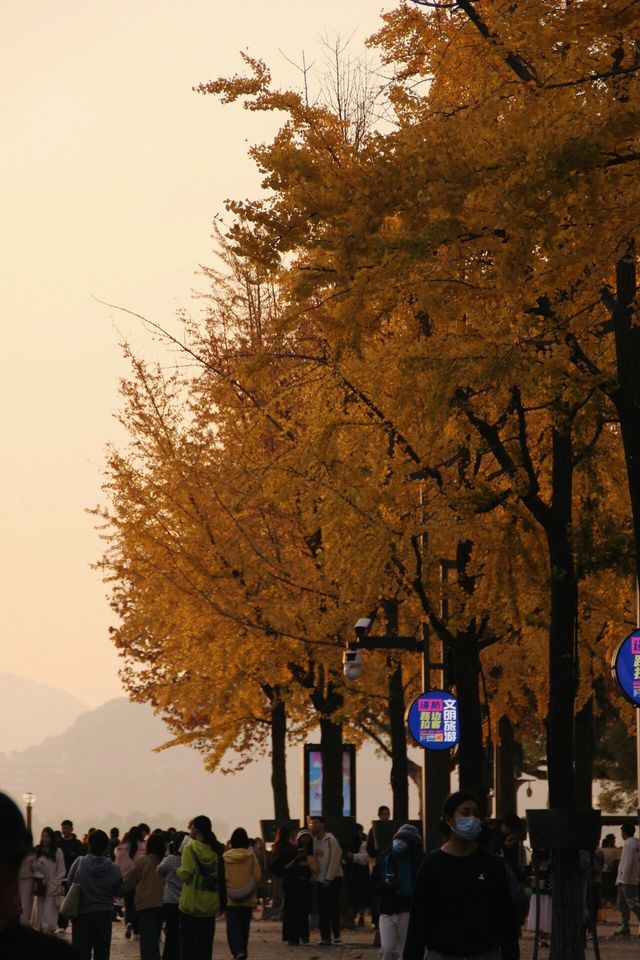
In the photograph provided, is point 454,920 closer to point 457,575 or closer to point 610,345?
point 610,345

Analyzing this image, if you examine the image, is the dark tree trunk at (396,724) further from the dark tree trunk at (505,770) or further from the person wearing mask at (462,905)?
A: the person wearing mask at (462,905)

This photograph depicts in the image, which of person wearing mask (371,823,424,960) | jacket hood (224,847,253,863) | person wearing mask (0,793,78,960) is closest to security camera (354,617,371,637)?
jacket hood (224,847,253,863)

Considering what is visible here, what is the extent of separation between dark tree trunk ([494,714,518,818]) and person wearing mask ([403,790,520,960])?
3163 cm

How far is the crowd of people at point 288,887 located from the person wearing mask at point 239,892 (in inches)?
0.7

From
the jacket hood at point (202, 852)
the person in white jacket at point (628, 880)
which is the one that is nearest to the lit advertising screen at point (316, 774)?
the person in white jacket at point (628, 880)

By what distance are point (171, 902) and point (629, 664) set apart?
5.71 meters

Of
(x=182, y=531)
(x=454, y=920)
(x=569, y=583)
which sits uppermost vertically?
(x=182, y=531)

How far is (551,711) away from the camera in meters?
16.7

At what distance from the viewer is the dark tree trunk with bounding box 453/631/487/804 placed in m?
21.5

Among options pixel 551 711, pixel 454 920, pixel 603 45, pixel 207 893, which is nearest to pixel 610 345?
pixel 551 711

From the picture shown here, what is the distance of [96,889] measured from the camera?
15008mm

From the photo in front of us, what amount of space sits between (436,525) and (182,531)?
7618mm

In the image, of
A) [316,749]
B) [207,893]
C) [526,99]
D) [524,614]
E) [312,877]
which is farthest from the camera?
[316,749]

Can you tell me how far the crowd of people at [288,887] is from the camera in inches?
312
